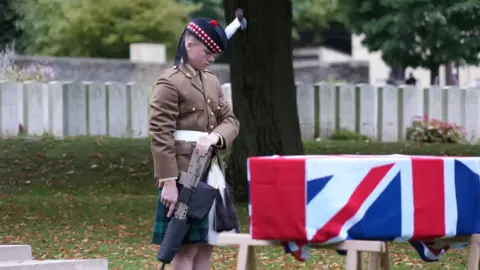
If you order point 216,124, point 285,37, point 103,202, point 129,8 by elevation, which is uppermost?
point 129,8

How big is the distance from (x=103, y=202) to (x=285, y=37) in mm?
3196

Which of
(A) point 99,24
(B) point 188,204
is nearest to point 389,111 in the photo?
(B) point 188,204

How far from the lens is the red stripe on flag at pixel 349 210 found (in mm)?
5609

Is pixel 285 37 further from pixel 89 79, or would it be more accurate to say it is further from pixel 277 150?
pixel 89 79

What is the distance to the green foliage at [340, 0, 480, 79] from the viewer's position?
106 ft

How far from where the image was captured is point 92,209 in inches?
539

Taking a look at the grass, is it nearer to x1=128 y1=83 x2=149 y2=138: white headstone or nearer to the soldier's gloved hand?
x1=128 y1=83 x2=149 y2=138: white headstone

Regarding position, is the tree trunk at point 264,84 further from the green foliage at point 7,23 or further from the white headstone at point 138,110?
the green foliage at point 7,23

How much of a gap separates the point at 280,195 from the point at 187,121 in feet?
3.18

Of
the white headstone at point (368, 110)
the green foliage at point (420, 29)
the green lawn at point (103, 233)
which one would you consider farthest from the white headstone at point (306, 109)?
the green foliage at point (420, 29)

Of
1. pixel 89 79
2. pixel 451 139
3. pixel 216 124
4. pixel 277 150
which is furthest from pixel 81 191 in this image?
pixel 89 79

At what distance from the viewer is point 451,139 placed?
20484 millimetres

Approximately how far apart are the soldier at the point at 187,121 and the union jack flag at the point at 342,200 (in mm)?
673

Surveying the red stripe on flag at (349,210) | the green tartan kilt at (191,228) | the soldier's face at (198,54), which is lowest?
the green tartan kilt at (191,228)
